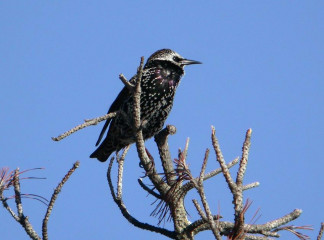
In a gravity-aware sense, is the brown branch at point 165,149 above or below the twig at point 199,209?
above

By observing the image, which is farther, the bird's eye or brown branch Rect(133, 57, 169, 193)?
the bird's eye

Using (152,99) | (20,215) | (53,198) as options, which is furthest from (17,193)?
(152,99)

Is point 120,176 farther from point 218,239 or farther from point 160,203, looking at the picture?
point 218,239

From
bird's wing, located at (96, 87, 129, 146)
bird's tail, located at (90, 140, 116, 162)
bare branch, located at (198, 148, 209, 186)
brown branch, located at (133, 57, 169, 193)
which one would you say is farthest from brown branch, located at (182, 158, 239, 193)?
bird's tail, located at (90, 140, 116, 162)

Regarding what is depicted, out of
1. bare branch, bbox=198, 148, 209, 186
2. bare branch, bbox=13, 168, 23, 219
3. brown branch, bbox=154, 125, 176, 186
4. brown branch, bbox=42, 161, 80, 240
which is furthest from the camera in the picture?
brown branch, bbox=154, 125, 176, 186

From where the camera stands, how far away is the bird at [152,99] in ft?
18.7

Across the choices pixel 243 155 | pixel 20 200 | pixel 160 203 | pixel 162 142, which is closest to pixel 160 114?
pixel 162 142

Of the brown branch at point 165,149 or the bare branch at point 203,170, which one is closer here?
the bare branch at point 203,170

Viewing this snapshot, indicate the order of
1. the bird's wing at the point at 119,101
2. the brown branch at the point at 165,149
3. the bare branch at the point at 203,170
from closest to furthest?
1. the bare branch at the point at 203,170
2. the brown branch at the point at 165,149
3. the bird's wing at the point at 119,101

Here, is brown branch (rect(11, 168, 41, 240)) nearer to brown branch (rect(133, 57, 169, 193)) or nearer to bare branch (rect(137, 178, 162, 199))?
brown branch (rect(133, 57, 169, 193))

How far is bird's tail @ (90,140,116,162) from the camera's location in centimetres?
628

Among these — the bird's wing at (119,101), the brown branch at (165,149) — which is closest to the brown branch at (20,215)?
the brown branch at (165,149)

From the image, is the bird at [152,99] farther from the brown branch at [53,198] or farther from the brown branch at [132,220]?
the brown branch at [53,198]

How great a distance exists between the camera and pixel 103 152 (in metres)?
6.35
